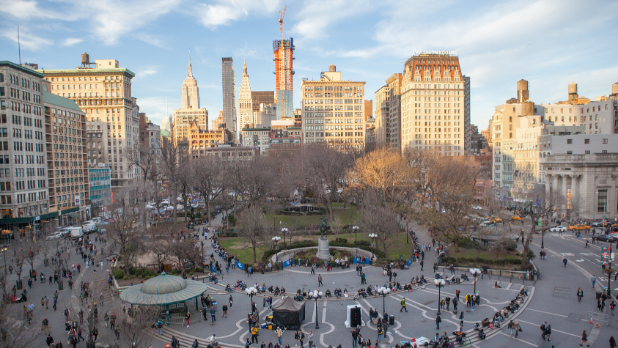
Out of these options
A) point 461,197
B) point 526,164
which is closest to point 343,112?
point 526,164

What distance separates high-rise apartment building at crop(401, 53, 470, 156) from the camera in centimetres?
11519

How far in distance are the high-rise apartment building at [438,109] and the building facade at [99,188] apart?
79323 mm

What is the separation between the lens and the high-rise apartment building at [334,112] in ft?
431

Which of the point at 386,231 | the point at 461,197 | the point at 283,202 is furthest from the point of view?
the point at 283,202

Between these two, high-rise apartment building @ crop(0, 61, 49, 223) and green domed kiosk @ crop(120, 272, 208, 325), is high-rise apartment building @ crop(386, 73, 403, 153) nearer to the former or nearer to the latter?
high-rise apartment building @ crop(0, 61, 49, 223)

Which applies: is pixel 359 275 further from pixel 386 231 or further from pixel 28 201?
pixel 28 201

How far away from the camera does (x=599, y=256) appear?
44.7 m

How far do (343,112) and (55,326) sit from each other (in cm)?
11298

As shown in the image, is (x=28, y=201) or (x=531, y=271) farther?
(x=28, y=201)

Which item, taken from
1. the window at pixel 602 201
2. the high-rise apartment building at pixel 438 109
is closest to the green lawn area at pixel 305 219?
the window at pixel 602 201

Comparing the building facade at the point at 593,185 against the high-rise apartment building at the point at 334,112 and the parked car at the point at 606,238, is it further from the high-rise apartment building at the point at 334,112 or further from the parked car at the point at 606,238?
the high-rise apartment building at the point at 334,112

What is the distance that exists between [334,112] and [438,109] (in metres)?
34.1

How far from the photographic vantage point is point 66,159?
73125 mm

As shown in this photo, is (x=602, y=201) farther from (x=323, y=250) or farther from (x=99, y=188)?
(x=99, y=188)
